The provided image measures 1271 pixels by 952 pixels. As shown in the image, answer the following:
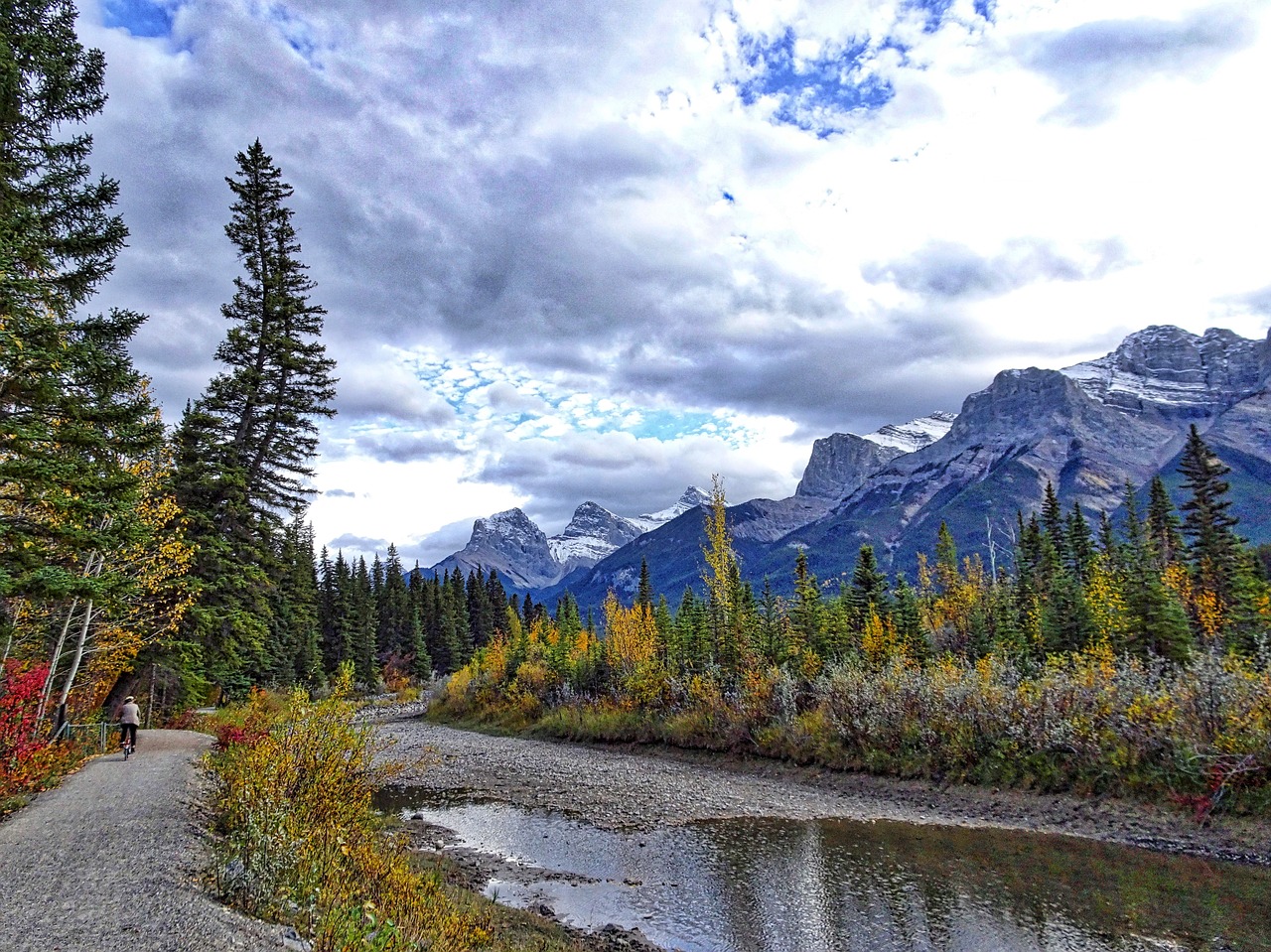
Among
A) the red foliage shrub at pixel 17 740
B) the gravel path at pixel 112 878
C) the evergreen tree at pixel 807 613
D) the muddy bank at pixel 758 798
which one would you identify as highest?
the evergreen tree at pixel 807 613

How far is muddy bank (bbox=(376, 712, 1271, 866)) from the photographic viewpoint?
17.6 metres

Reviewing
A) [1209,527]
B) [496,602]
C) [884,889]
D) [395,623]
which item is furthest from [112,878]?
[496,602]

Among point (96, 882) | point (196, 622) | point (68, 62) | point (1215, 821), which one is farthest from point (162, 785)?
point (1215, 821)

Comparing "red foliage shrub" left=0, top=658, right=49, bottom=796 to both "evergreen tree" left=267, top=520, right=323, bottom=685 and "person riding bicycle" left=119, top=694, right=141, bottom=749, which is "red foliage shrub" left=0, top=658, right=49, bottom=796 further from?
"evergreen tree" left=267, top=520, right=323, bottom=685

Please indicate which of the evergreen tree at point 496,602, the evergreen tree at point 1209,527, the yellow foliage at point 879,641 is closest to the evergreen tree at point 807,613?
the yellow foliage at point 879,641

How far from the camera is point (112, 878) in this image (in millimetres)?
9562

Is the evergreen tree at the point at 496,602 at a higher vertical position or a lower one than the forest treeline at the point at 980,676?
higher

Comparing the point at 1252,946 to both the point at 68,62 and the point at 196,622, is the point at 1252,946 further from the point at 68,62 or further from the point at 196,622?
the point at 196,622

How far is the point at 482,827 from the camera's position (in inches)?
868

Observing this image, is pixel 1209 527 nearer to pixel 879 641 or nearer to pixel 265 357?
pixel 879 641

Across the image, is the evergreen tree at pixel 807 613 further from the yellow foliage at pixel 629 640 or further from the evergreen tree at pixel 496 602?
the evergreen tree at pixel 496 602

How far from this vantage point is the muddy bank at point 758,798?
57.8 feet

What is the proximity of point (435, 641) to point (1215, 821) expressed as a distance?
302 feet

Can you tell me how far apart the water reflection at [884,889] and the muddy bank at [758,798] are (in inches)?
45.9
